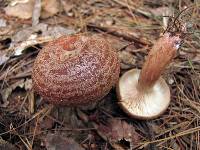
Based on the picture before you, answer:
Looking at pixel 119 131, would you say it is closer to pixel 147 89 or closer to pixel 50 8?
pixel 147 89

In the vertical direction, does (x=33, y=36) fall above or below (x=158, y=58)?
below

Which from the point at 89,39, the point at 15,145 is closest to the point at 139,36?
the point at 89,39

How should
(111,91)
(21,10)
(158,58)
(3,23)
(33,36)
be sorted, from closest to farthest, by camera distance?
(158,58) → (111,91) → (33,36) → (3,23) → (21,10)

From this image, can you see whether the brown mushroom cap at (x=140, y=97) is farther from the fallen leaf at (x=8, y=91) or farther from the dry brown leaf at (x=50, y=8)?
the dry brown leaf at (x=50, y=8)

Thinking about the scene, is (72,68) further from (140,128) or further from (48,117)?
(140,128)

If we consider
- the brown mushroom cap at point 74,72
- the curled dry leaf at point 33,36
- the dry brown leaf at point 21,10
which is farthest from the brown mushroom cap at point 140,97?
the dry brown leaf at point 21,10

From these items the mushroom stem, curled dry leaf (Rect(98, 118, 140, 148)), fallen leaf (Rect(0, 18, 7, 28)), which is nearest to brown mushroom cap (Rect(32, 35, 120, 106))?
the mushroom stem

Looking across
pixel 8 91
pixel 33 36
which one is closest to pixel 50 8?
pixel 33 36

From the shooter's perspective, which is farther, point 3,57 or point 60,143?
point 3,57
